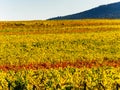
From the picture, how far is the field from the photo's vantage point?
85.2ft

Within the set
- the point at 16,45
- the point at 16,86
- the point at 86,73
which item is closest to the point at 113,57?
the point at 16,45

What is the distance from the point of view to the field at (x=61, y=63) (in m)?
26.0

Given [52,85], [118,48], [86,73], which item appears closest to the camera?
[52,85]

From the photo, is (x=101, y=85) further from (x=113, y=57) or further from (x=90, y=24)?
(x=90, y=24)

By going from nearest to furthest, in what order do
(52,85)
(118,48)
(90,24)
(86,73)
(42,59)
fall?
(52,85), (86,73), (42,59), (118,48), (90,24)

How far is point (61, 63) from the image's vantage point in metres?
41.3

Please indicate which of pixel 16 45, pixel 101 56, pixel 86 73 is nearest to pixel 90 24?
pixel 16 45

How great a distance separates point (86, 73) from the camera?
91.5 ft

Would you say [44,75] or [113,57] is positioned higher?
[44,75]

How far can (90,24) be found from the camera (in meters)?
95.1

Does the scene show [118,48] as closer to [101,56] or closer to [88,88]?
[101,56]

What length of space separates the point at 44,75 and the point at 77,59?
58.8ft

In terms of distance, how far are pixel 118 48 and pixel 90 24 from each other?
1677 inches

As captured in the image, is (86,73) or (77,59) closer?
(86,73)
